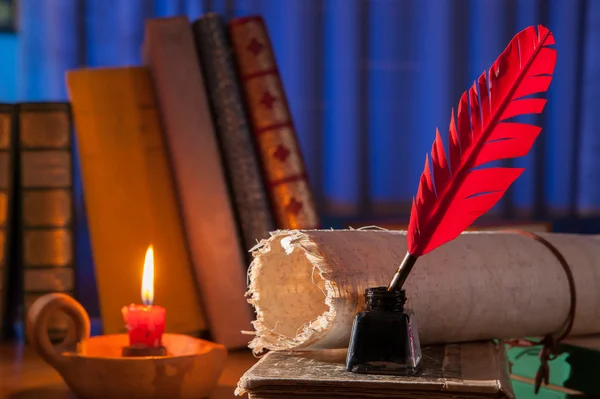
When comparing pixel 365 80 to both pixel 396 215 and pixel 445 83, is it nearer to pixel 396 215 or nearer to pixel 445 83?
pixel 445 83

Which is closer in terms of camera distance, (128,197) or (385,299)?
(385,299)

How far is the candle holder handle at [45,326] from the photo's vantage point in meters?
0.60

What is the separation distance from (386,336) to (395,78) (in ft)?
3.47

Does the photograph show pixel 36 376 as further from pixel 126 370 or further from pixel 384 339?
pixel 384 339

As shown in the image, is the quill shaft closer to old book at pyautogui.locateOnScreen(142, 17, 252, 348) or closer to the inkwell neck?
the inkwell neck

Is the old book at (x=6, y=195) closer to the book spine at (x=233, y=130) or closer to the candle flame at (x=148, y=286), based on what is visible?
the book spine at (x=233, y=130)

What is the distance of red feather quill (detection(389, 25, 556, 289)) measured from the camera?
20.5 inches

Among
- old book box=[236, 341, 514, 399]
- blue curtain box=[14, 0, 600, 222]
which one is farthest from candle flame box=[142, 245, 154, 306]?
blue curtain box=[14, 0, 600, 222]

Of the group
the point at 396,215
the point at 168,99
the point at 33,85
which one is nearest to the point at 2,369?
the point at 168,99

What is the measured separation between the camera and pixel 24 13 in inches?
55.1

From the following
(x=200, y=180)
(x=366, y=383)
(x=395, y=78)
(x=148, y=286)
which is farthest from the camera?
(x=395, y=78)

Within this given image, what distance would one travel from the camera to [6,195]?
104 centimetres

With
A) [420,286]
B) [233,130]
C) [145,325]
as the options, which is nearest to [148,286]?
[145,325]

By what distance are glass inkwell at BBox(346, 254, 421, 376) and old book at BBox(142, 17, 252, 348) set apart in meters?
0.47
